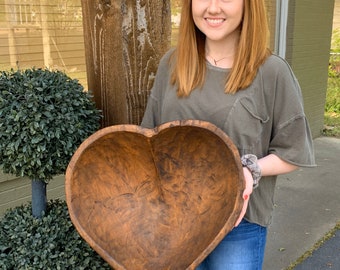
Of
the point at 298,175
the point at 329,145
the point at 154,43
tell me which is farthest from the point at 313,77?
the point at 154,43

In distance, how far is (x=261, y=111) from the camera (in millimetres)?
1427

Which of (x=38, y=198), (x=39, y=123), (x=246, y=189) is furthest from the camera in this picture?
(x=38, y=198)

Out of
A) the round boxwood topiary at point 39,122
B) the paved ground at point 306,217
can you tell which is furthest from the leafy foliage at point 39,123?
the paved ground at point 306,217

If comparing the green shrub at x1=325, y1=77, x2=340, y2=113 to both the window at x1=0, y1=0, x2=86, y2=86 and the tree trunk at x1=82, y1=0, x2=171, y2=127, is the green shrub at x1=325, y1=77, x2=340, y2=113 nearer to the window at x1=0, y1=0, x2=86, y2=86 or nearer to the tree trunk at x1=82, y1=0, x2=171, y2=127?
the window at x1=0, y1=0, x2=86, y2=86

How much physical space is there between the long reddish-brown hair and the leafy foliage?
363 millimetres

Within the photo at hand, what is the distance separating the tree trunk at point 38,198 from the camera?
1.79 meters

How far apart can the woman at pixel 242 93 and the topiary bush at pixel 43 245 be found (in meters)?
0.55

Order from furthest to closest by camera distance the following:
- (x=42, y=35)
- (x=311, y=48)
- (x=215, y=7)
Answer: (x=311, y=48) < (x=42, y=35) < (x=215, y=7)

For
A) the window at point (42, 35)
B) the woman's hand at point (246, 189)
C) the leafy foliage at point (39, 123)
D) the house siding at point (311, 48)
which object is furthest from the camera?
the house siding at point (311, 48)

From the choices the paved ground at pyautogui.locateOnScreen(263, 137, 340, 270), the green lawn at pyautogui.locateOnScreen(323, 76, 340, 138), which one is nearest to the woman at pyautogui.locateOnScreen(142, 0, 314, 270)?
the paved ground at pyautogui.locateOnScreen(263, 137, 340, 270)

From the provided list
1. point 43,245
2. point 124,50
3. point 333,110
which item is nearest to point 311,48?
point 333,110

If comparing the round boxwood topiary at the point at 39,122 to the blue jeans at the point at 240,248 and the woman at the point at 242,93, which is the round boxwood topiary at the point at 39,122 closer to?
the woman at the point at 242,93

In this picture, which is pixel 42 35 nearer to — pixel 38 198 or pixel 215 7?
pixel 38 198

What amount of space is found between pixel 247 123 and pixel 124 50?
53 cm
